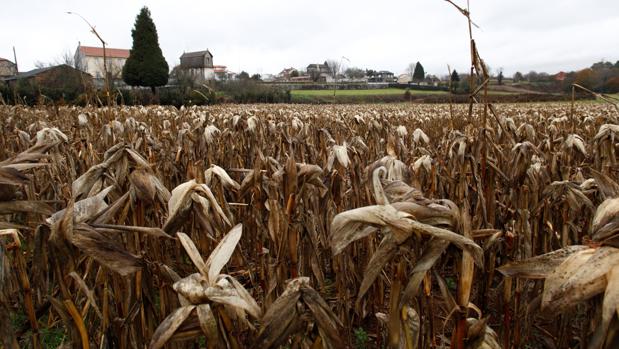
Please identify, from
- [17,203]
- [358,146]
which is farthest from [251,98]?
[17,203]

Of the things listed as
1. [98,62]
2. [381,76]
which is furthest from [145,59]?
[381,76]


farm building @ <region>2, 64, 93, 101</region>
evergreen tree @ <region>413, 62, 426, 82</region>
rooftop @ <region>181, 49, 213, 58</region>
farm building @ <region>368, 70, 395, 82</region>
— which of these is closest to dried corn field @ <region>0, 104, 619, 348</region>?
farm building @ <region>2, 64, 93, 101</region>

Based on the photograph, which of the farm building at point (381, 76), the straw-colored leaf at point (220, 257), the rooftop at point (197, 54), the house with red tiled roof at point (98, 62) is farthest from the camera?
the farm building at point (381, 76)

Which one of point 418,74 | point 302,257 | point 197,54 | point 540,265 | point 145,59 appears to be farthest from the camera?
point 197,54

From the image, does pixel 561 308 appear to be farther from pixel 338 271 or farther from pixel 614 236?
pixel 338 271

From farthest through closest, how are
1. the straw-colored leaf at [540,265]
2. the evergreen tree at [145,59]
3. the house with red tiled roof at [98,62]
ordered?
the evergreen tree at [145,59]
the house with red tiled roof at [98,62]
the straw-colored leaf at [540,265]

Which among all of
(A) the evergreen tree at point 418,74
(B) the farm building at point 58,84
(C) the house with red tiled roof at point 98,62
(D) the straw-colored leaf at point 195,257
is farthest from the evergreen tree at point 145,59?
(A) the evergreen tree at point 418,74

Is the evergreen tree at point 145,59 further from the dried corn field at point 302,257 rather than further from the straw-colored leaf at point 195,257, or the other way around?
the straw-colored leaf at point 195,257

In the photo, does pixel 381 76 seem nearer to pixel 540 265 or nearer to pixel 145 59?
pixel 145 59

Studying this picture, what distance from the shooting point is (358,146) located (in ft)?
14.9

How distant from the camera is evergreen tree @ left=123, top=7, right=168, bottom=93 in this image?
4616 cm

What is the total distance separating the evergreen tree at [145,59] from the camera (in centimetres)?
4616

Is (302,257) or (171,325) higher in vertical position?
(171,325)

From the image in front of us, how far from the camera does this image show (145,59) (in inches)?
1864
